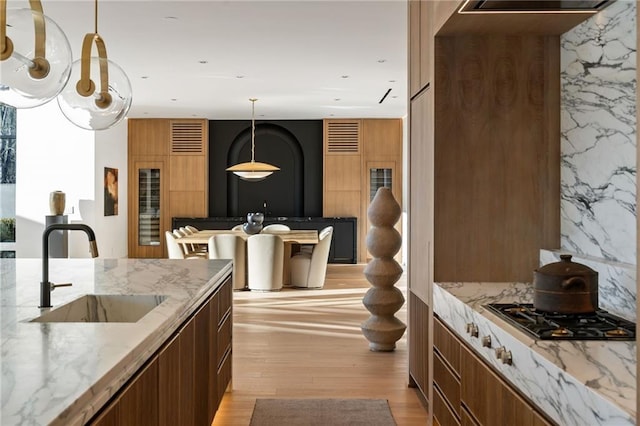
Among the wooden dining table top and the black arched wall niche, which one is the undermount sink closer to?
the wooden dining table top

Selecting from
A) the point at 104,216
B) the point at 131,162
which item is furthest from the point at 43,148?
the point at 131,162

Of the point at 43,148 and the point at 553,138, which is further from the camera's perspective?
the point at 43,148

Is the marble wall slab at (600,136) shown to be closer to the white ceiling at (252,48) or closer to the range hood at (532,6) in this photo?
the range hood at (532,6)

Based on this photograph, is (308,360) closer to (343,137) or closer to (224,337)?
(224,337)

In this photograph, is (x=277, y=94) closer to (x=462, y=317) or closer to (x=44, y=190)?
(x=44, y=190)

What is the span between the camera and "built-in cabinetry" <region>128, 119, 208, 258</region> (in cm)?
1272

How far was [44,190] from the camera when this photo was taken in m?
9.56

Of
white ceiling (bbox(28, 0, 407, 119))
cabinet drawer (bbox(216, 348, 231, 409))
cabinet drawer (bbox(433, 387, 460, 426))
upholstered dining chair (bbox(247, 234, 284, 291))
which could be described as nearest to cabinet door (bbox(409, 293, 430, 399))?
cabinet drawer (bbox(433, 387, 460, 426))

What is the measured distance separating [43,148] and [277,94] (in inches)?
147

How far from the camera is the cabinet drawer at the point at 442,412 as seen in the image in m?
2.82

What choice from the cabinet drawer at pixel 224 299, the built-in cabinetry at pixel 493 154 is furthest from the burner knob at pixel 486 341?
the cabinet drawer at pixel 224 299

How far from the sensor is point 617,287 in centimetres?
249

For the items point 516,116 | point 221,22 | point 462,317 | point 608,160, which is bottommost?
point 462,317

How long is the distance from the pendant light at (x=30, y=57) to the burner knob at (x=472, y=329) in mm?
1797
